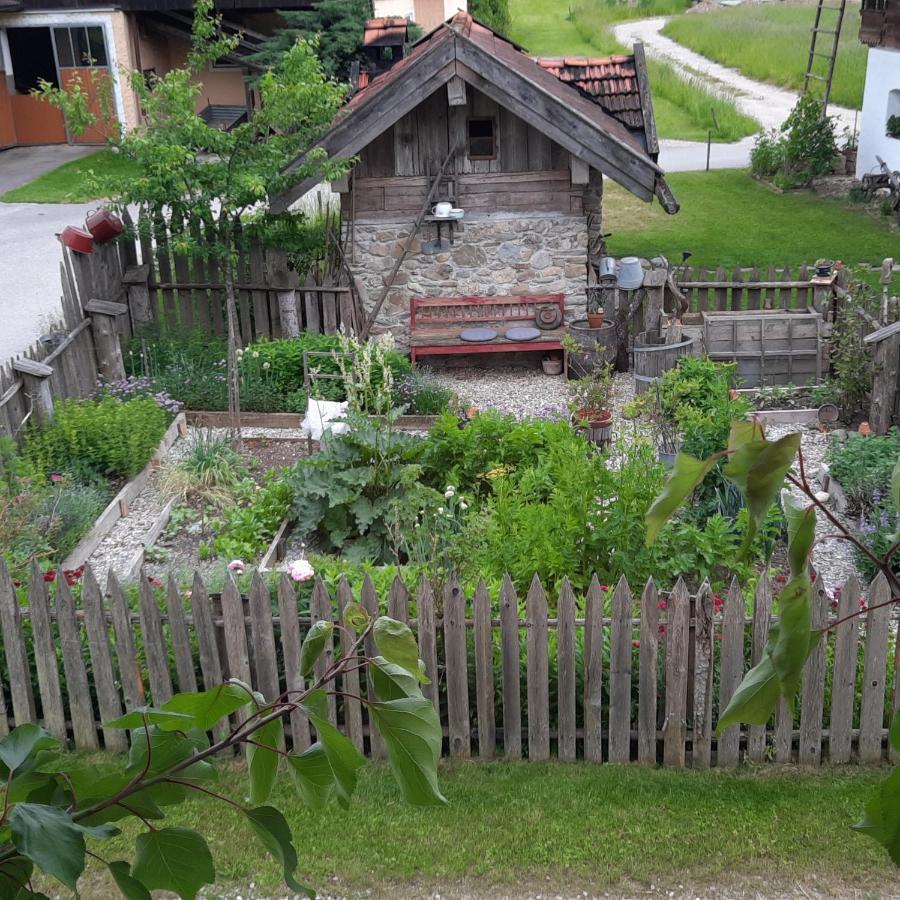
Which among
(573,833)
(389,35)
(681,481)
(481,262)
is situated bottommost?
(573,833)

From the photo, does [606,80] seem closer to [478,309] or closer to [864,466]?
[478,309]

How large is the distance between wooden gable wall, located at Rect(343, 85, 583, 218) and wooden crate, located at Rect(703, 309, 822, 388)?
2214 millimetres

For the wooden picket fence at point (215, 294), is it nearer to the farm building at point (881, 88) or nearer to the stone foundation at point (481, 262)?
the stone foundation at point (481, 262)

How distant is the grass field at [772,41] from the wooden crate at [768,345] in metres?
20.0

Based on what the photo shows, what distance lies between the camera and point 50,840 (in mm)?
1136

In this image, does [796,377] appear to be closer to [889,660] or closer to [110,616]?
[889,660]

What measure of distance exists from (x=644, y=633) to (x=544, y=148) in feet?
26.0

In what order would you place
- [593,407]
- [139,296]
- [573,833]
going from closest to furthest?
[573,833], [593,407], [139,296]

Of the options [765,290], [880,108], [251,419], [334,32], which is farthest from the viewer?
[334,32]

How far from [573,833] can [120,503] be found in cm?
506

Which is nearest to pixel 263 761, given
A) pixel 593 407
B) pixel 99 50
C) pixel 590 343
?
pixel 593 407

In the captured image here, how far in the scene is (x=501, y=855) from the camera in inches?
194

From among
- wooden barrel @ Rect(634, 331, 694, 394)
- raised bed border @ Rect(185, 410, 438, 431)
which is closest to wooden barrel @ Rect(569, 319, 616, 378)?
wooden barrel @ Rect(634, 331, 694, 394)

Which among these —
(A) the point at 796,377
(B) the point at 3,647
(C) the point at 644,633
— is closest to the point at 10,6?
(A) the point at 796,377
